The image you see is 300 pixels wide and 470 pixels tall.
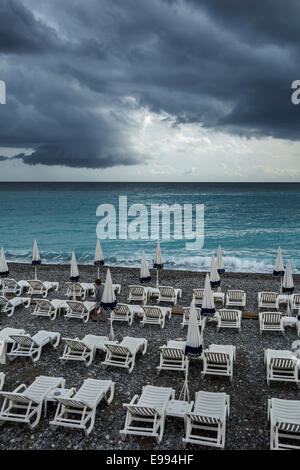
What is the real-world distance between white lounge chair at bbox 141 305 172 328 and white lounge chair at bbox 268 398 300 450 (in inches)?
193

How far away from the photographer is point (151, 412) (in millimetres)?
5883

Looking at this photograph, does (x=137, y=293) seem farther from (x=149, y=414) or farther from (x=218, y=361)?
(x=149, y=414)

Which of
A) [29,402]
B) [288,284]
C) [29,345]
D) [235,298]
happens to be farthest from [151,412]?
[235,298]

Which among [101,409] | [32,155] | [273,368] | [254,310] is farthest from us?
[32,155]

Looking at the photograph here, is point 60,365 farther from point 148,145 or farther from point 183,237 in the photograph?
Answer: point 148,145

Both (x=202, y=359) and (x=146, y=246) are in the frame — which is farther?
(x=146, y=246)

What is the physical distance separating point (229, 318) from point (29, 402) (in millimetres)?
6309

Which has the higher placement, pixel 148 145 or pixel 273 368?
pixel 148 145

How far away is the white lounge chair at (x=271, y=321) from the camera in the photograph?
10.0 metres

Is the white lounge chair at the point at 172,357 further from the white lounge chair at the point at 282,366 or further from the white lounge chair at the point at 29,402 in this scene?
the white lounge chair at the point at 29,402

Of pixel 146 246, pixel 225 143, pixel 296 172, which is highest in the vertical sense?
pixel 225 143

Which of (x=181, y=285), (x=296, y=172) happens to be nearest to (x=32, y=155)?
(x=296, y=172)
